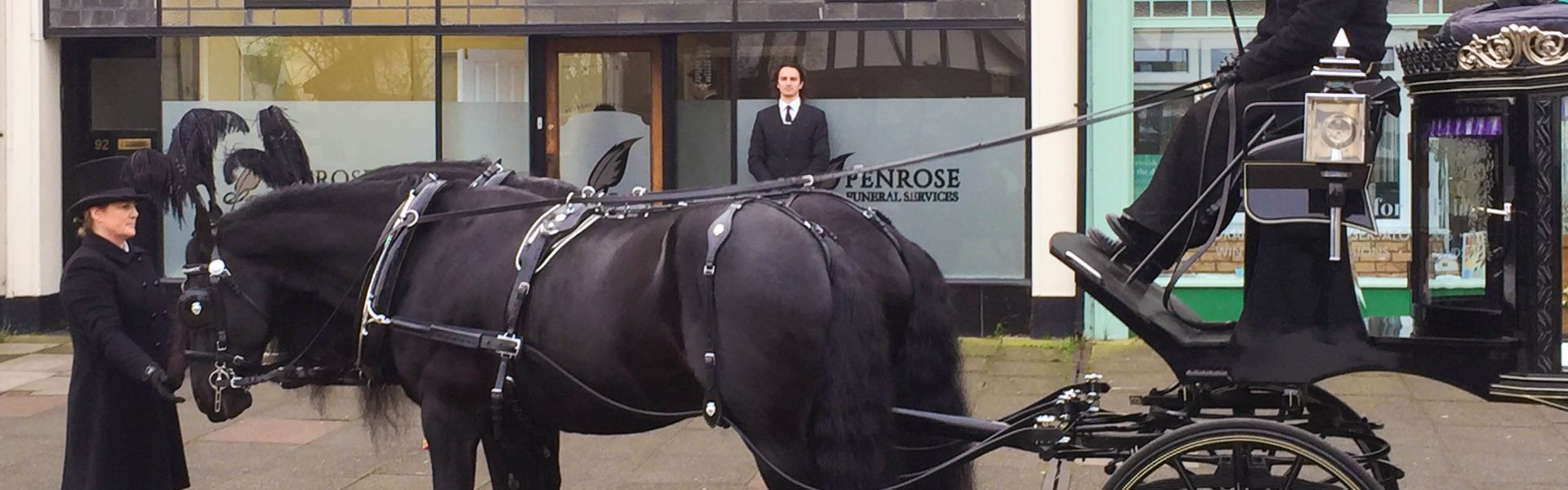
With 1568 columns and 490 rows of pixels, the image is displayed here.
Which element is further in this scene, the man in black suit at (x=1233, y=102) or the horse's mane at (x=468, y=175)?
the horse's mane at (x=468, y=175)

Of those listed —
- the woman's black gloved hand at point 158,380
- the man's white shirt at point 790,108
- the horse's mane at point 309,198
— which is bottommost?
the woman's black gloved hand at point 158,380

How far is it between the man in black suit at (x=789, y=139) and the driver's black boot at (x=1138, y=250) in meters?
5.59

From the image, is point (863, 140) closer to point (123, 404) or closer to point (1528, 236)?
point (123, 404)

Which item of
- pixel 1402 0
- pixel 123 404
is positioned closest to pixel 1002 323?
pixel 1402 0

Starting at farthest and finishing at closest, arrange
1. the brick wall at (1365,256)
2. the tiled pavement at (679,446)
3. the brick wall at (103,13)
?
the brick wall at (103,13)
the brick wall at (1365,256)
the tiled pavement at (679,446)

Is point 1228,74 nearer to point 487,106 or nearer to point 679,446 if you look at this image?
point 679,446

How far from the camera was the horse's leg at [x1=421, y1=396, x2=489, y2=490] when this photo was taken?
4676 millimetres

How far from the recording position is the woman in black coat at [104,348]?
5.62 metres

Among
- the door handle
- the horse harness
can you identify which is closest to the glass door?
the door handle

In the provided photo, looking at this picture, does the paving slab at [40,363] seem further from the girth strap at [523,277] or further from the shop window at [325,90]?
the girth strap at [523,277]

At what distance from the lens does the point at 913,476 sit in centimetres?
443

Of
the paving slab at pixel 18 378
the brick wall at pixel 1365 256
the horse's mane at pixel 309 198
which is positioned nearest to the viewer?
the horse's mane at pixel 309 198

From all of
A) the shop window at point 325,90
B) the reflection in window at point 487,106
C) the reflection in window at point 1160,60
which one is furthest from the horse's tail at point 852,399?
the shop window at point 325,90

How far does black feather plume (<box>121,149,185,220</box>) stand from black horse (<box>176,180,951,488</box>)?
411 millimetres
